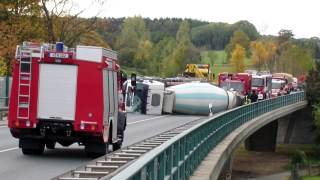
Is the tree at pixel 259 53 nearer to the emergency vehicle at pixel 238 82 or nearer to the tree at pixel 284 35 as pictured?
the tree at pixel 284 35

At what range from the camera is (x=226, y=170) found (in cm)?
3316

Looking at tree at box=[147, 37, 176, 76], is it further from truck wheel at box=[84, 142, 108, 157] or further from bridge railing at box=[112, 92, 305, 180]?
truck wheel at box=[84, 142, 108, 157]

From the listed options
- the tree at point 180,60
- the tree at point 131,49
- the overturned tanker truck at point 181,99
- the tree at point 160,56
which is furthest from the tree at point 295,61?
the overturned tanker truck at point 181,99

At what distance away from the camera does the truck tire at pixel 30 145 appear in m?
19.4

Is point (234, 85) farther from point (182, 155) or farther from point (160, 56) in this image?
point (160, 56)

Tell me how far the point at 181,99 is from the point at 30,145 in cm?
3506

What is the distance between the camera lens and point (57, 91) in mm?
18688

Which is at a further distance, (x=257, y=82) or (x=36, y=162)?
A: (x=257, y=82)

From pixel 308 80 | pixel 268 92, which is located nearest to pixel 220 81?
pixel 268 92

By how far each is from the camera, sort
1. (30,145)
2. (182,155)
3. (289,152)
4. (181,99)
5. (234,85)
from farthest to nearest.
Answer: (289,152), (234,85), (181,99), (30,145), (182,155)

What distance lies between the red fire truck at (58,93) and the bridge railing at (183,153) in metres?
2.76

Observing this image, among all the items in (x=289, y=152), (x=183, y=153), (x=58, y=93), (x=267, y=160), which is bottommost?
(x=289, y=152)

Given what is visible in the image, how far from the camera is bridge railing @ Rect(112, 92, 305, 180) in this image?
7.69 meters

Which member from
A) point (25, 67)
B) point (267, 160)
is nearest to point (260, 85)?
point (267, 160)
